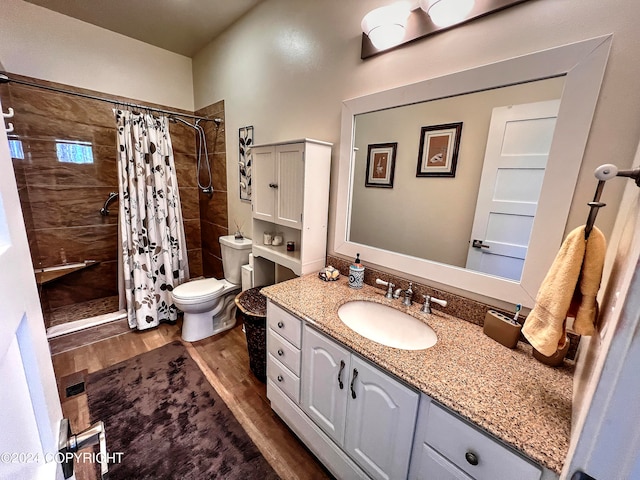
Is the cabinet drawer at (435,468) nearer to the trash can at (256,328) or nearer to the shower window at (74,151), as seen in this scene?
the trash can at (256,328)

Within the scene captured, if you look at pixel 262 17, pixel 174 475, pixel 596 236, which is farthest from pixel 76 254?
pixel 596 236

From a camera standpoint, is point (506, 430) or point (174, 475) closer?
point (506, 430)

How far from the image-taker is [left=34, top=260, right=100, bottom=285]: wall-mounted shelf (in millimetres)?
2273

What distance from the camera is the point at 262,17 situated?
191 cm

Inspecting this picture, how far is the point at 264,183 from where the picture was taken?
5.99 ft

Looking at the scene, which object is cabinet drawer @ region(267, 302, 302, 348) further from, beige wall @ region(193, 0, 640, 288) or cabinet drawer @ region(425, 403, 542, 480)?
beige wall @ region(193, 0, 640, 288)

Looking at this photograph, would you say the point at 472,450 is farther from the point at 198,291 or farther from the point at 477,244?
the point at 198,291

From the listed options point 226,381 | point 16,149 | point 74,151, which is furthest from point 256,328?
point 74,151

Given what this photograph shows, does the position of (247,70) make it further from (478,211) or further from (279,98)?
(478,211)

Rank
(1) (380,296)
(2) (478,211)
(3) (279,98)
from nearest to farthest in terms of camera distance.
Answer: (2) (478,211)
(1) (380,296)
(3) (279,98)

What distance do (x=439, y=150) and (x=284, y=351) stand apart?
126cm

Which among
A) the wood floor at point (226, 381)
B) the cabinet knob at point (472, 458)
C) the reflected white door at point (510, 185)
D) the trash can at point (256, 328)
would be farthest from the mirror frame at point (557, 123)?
the wood floor at point (226, 381)

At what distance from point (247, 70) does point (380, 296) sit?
206 centimetres

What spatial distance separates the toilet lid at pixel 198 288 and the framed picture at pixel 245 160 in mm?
810
